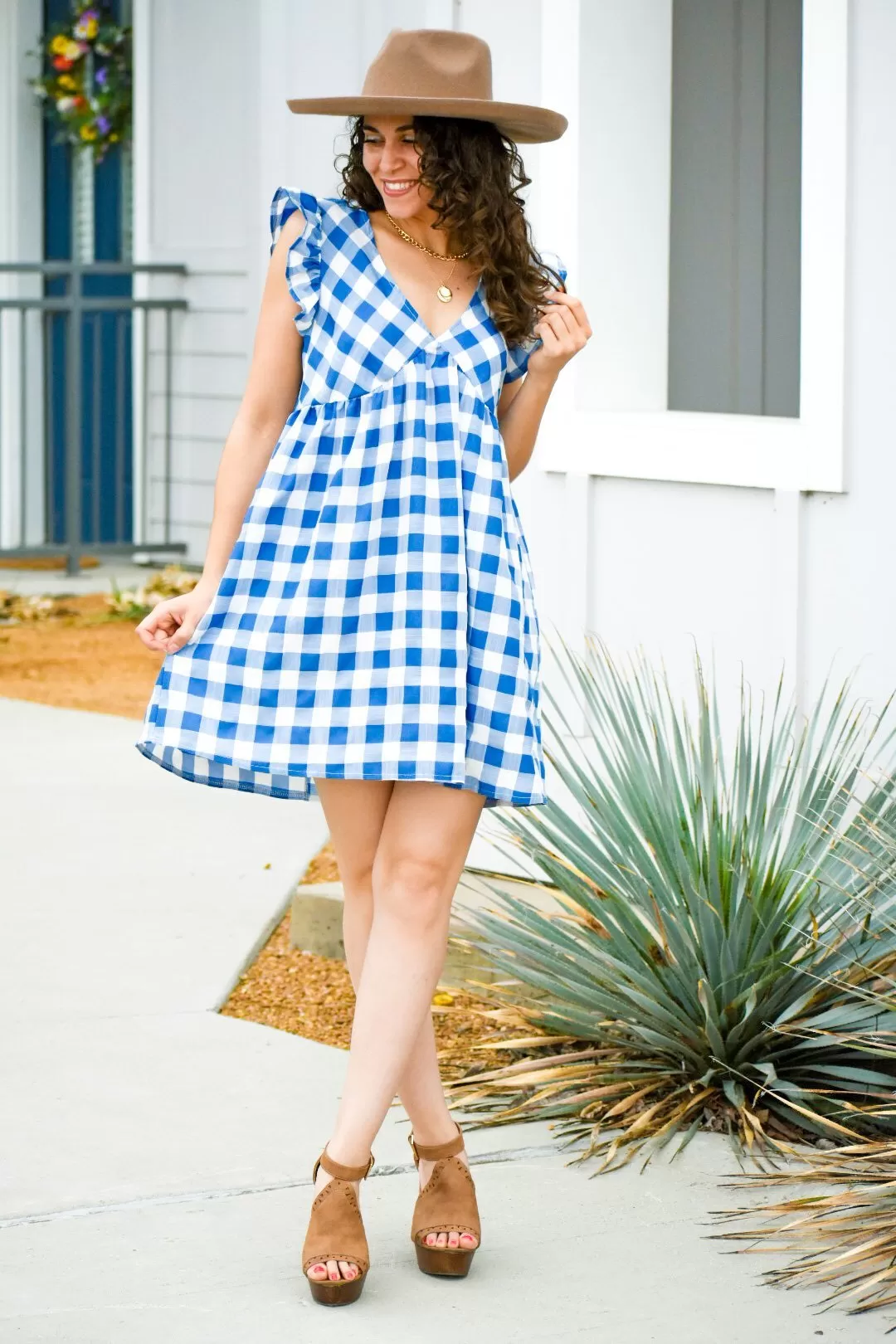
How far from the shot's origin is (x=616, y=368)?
4.77 meters

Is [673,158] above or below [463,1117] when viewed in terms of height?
above

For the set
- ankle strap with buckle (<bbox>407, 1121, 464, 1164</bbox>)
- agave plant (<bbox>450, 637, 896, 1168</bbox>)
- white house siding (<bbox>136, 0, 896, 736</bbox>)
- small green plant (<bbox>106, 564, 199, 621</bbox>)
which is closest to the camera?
ankle strap with buckle (<bbox>407, 1121, 464, 1164</bbox>)

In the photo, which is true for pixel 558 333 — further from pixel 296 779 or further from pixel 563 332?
pixel 296 779

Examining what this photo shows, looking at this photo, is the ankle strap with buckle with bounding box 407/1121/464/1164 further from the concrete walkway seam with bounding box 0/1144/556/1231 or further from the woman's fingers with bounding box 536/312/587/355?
the woman's fingers with bounding box 536/312/587/355

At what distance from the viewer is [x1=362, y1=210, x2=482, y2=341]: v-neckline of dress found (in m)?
2.80

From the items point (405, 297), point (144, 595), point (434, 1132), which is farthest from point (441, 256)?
point (144, 595)

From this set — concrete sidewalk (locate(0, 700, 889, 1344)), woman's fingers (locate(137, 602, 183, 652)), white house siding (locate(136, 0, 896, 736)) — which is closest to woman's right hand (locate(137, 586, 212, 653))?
woman's fingers (locate(137, 602, 183, 652))

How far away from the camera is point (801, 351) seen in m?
4.07

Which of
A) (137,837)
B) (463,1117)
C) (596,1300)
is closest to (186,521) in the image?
(137,837)

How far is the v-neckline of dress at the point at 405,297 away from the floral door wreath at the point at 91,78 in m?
8.56

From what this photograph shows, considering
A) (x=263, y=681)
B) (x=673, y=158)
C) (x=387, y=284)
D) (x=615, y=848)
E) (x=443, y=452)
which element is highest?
(x=673, y=158)

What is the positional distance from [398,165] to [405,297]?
18 centimetres

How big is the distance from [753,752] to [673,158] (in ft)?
5.87

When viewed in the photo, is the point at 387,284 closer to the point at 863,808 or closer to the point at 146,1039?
the point at 863,808
